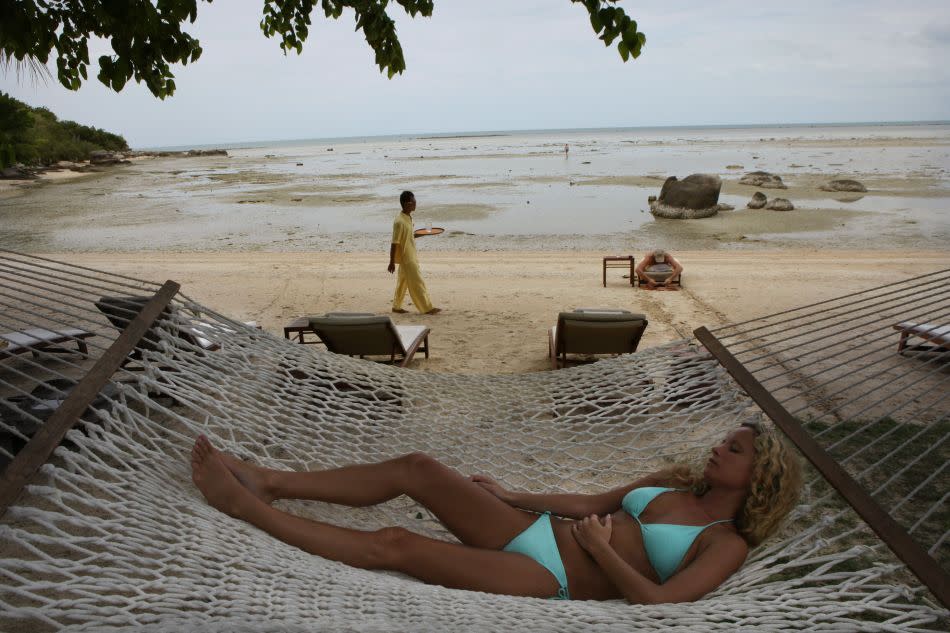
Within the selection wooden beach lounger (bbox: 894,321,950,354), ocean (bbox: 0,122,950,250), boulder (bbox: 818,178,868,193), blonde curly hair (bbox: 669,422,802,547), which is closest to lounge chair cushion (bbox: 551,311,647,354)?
wooden beach lounger (bbox: 894,321,950,354)

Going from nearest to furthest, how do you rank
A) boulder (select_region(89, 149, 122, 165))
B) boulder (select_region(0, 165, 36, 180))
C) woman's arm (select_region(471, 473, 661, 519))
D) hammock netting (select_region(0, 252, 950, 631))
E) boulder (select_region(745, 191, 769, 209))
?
hammock netting (select_region(0, 252, 950, 631)) → woman's arm (select_region(471, 473, 661, 519)) → boulder (select_region(745, 191, 769, 209)) → boulder (select_region(0, 165, 36, 180)) → boulder (select_region(89, 149, 122, 165))

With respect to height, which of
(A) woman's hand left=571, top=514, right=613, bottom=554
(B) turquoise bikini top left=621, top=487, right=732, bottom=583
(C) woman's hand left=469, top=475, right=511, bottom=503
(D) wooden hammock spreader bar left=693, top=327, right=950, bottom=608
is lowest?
(B) turquoise bikini top left=621, top=487, right=732, bottom=583

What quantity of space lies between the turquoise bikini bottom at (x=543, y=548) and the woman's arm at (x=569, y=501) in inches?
6.1

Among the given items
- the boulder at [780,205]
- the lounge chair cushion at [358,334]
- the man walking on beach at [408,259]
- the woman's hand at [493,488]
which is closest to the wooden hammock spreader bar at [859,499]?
the woman's hand at [493,488]

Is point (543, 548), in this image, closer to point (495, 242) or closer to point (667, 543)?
point (667, 543)

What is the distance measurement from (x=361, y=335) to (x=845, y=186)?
18.2 metres

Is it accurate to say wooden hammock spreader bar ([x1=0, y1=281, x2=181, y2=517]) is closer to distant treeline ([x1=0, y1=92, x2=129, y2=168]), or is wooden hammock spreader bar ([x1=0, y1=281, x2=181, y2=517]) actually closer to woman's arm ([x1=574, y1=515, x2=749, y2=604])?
distant treeline ([x1=0, y1=92, x2=129, y2=168])

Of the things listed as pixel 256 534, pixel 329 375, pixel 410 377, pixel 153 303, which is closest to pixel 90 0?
pixel 153 303

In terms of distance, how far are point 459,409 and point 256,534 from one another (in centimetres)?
143

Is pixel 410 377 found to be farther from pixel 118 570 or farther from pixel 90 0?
pixel 90 0

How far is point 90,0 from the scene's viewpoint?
3209 millimetres

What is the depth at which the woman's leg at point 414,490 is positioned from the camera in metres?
1.87

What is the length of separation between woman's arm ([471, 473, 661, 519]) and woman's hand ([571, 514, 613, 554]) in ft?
0.57

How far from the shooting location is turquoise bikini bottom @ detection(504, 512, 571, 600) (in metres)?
1.77
